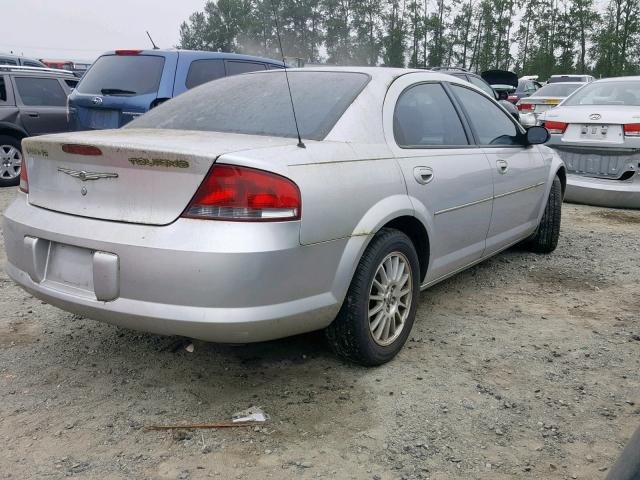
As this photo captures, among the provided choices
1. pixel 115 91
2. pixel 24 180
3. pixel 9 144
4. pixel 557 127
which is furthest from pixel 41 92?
pixel 557 127

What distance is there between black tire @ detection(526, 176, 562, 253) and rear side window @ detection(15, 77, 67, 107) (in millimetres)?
7250

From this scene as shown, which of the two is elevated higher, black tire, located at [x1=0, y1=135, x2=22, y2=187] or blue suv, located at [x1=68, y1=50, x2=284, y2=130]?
blue suv, located at [x1=68, y1=50, x2=284, y2=130]

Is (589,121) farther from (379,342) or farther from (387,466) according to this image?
(387,466)

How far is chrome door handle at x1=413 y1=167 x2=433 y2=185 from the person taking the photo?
10.5 ft

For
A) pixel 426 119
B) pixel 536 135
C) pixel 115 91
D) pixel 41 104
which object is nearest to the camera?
pixel 426 119

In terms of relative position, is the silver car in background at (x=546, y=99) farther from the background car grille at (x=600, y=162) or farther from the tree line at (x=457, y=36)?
the tree line at (x=457, y=36)

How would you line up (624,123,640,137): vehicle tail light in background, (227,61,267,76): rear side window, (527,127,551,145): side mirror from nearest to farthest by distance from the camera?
1. (527,127,551,145): side mirror
2. (624,123,640,137): vehicle tail light in background
3. (227,61,267,76): rear side window

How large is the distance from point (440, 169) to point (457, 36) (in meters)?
47.6

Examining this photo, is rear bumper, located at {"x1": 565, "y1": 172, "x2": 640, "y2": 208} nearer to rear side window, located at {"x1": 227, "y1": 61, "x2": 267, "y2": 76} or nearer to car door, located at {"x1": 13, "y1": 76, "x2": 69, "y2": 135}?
rear side window, located at {"x1": 227, "y1": 61, "x2": 267, "y2": 76}

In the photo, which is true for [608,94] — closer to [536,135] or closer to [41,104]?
[536,135]

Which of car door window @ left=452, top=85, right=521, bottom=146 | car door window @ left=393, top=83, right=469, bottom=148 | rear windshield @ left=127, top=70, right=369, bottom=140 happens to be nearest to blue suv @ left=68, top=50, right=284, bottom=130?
rear windshield @ left=127, top=70, right=369, bottom=140

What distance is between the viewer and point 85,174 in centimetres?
264

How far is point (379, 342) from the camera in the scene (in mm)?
3059

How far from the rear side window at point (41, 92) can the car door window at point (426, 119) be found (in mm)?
7186
